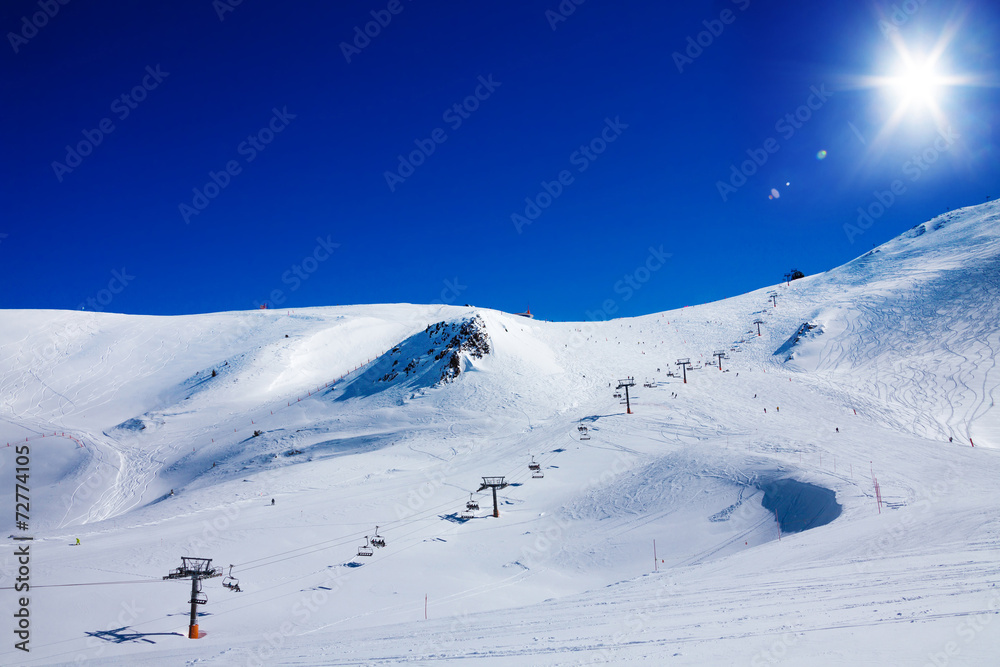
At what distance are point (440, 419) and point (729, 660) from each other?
3918 centimetres

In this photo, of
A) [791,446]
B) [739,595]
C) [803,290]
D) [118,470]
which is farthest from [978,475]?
[803,290]

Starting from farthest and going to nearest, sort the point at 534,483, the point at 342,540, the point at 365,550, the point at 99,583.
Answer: the point at 534,483 → the point at 342,540 → the point at 365,550 → the point at 99,583

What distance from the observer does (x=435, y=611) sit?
60.8ft

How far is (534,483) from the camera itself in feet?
106

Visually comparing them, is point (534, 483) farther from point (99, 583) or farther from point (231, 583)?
point (99, 583)

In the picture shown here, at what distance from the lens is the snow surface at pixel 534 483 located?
422 inches

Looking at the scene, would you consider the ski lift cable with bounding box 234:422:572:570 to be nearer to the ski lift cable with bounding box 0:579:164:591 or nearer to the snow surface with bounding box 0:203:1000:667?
the snow surface with bounding box 0:203:1000:667

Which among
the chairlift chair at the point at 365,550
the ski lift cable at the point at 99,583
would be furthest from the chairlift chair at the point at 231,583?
the chairlift chair at the point at 365,550

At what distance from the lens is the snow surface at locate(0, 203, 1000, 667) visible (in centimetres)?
1072

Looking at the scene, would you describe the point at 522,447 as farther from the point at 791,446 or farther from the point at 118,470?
the point at 118,470

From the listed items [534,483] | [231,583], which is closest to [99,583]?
[231,583]

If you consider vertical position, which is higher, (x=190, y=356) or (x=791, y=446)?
(x=190, y=356)
